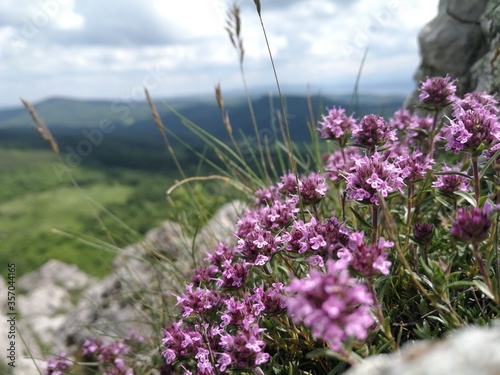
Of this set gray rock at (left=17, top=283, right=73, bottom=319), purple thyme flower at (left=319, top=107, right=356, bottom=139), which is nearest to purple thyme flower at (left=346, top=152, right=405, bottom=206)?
purple thyme flower at (left=319, top=107, right=356, bottom=139)

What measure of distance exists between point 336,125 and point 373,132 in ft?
1.54

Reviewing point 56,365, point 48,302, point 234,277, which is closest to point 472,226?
point 234,277

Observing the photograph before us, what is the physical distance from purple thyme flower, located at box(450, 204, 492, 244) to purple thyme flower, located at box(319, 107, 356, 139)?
1.65 metres

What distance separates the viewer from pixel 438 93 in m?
3.29

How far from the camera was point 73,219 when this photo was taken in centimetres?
12444

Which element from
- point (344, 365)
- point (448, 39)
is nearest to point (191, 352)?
point (344, 365)

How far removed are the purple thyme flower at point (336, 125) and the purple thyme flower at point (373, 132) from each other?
1.22ft

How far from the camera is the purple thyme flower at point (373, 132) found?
300 centimetres

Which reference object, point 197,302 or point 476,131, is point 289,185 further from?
point 476,131

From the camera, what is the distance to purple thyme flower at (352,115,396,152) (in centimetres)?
300

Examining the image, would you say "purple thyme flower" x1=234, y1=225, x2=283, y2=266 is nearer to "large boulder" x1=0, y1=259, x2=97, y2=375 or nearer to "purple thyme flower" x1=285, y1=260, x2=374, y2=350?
"purple thyme flower" x1=285, y1=260, x2=374, y2=350

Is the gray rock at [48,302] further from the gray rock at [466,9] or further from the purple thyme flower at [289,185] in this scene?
the gray rock at [466,9]

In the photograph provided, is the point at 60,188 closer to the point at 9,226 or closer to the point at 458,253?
the point at 9,226

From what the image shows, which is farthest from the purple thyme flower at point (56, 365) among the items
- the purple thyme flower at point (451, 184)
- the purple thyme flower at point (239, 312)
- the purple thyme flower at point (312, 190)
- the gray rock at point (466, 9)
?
the gray rock at point (466, 9)
